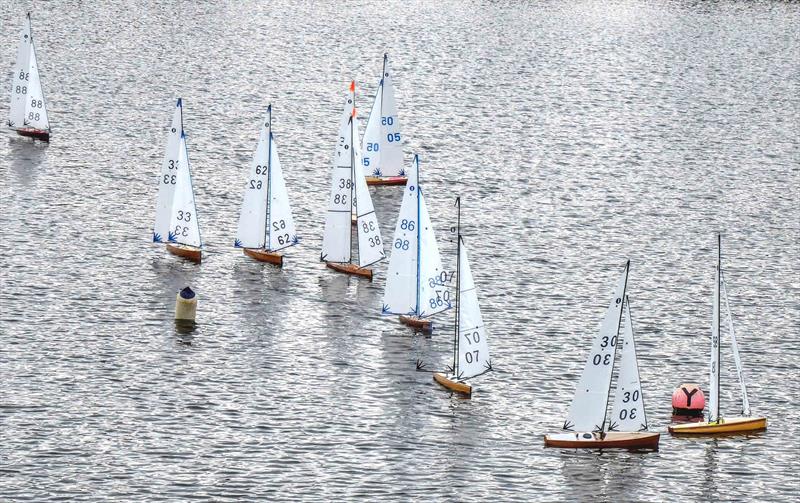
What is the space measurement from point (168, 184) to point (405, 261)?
21.8 m

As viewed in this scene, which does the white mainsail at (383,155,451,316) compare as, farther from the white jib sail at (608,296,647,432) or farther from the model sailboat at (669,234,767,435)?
the model sailboat at (669,234,767,435)

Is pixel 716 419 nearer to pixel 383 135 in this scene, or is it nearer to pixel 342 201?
pixel 342 201

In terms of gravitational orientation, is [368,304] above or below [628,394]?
above

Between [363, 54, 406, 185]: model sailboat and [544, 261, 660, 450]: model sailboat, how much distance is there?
169 feet

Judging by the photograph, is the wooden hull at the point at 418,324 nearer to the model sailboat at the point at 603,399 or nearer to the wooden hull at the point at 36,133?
the model sailboat at the point at 603,399

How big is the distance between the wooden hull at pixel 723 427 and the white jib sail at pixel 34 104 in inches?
2880

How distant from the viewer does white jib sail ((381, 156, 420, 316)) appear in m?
94.2

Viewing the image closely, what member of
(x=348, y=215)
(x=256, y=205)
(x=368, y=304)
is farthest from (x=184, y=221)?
(x=368, y=304)

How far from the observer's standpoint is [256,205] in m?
108

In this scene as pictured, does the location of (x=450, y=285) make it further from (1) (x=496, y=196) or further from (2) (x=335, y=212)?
(1) (x=496, y=196)

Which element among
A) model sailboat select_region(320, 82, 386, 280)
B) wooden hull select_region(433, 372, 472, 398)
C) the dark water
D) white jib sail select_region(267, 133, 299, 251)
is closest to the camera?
the dark water

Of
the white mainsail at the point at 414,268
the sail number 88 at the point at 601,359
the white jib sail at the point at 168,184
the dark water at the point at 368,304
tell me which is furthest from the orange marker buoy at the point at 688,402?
the white jib sail at the point at 168,184

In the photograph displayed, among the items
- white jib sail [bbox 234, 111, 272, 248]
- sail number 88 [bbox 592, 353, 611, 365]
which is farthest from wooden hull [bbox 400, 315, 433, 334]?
sail number 88 [bbox 592, 353, 611, 365]

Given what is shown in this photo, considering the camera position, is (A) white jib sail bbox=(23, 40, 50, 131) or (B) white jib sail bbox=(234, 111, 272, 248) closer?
(B) white jib sail bbox=(234, 111, 272, 248)
